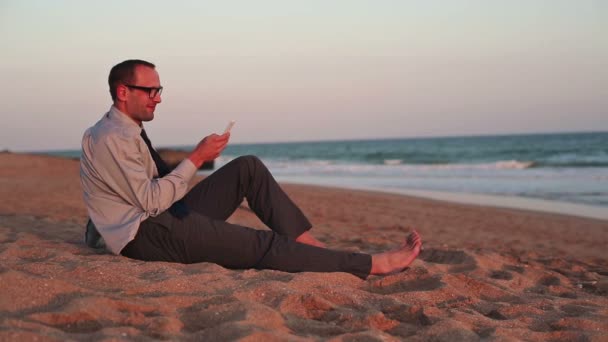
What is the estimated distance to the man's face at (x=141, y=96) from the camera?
3.75 meters

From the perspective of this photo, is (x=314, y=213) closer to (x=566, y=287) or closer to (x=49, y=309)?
(x=566, y=287)

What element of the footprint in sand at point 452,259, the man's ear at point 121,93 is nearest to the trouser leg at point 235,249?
the man's ear at point 121,93

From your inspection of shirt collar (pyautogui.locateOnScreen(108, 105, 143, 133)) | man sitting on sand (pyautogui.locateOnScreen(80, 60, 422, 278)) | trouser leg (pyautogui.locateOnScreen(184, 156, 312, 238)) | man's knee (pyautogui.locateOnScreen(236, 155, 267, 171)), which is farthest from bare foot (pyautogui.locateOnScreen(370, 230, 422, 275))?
shirt collar (pyautogui.locateOnScreen(108, 105, 143, 133))

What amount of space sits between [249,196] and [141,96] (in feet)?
3.21

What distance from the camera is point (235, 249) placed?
3949 mm

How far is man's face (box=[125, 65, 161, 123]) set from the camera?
3752 mm

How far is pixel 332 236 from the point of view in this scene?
734cm

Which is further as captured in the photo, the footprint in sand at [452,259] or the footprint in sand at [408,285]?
the footprint in sand at [452,259]

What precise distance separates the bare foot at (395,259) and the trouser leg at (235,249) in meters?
0.07

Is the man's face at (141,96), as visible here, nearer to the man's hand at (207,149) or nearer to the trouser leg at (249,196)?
the man's hand at (207,149)

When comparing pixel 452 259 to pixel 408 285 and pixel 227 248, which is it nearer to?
pixel 408 285

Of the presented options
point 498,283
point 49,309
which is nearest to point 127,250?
point 49,309

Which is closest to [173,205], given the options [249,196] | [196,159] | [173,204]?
[173,204]

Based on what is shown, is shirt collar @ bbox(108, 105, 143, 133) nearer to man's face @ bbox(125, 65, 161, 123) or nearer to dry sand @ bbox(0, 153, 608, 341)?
man's face @ bbox(125, 65, 161, 123)
